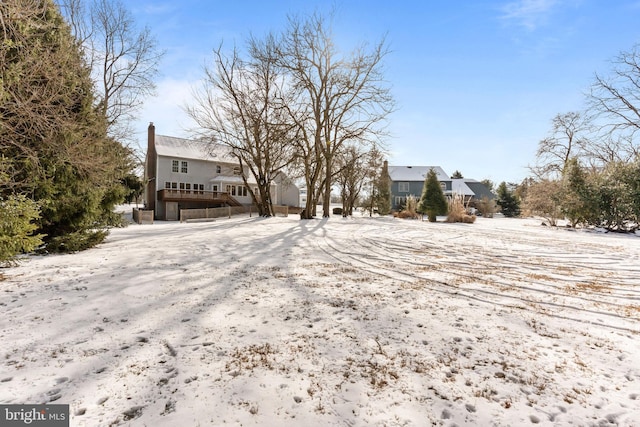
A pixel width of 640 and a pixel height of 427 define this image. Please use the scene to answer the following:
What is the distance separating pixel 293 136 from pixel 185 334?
16336mm

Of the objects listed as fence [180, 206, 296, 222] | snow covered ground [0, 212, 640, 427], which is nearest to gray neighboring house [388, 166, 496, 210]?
fence [180, 206, 296, 222]

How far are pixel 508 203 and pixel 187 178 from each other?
144 ft

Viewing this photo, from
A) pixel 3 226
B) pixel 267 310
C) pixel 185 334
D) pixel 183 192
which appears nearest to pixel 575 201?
pixel 267 310

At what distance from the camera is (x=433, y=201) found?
78.4ft

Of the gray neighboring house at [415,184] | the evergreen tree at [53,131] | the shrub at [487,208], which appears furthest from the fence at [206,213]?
the gray neighboring house at [415,184]

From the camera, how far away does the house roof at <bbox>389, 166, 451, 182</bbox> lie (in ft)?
157

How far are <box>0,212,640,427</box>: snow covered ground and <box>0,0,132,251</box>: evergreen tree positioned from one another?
165 cm

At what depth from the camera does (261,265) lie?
6422mm

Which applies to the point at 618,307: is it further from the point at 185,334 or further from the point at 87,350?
the point at 87,350

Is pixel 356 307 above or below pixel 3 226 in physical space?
below

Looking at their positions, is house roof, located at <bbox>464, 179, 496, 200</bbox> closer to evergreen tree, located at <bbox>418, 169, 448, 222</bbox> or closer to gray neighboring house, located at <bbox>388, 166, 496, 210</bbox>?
gray neighboring house, located at <bbox>388, 166, 496, 210</bbox>

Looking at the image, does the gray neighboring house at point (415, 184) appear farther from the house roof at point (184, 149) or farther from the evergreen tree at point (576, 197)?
the evergreen tree at point (576, 197)

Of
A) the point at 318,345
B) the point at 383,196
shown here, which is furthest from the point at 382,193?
the point at 318,345

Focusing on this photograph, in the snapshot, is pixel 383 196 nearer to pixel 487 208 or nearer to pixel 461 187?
pixel 487 208
